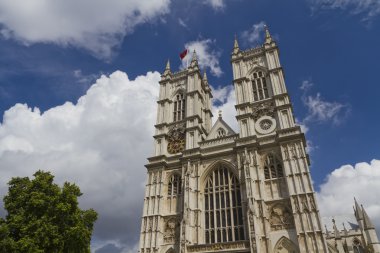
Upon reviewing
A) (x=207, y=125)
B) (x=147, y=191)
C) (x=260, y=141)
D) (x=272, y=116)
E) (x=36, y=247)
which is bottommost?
(x=36, y=247)

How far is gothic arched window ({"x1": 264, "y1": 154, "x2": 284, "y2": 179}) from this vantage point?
106 feet

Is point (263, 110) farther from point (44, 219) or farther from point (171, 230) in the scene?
point (44, 219)

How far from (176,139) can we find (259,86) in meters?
13.1

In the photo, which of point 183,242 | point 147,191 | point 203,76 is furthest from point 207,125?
point 183,242

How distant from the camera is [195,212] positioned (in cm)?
3256

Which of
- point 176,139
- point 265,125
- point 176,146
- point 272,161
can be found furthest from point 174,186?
point 265,125

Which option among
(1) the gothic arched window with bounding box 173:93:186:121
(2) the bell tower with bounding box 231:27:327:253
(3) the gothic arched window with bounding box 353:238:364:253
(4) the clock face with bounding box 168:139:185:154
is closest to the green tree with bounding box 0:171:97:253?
(2) the bell tower with bounding box 231:27:327:253

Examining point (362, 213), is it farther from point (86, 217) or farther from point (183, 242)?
point (86, 217)

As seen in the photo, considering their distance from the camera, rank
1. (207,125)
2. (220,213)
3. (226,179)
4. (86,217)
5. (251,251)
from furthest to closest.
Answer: (207,125)
(226,179)
(220,213)
(251,251)
(86,217)

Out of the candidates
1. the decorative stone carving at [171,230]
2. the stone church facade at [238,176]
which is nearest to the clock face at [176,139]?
the stone church facade at [238,176]

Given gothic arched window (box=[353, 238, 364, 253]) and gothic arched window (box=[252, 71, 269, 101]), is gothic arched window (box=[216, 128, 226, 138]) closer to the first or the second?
gothic arched window (box=[252, 71, 269, 101])

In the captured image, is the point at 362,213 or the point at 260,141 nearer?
the point at 260,141

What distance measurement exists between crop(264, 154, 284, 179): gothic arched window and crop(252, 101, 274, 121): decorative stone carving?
5.63 meters

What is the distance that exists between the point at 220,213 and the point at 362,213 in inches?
1465
